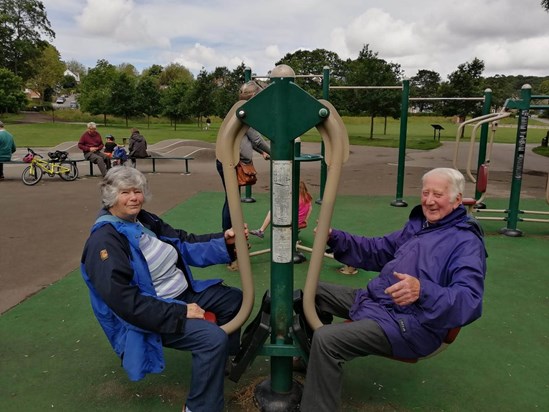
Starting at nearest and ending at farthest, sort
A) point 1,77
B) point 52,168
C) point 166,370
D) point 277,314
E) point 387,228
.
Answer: point 277,314
point 166,370
point 387,228
point 52,168
point 1,77

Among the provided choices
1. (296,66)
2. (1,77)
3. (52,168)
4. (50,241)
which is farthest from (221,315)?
(1,77)

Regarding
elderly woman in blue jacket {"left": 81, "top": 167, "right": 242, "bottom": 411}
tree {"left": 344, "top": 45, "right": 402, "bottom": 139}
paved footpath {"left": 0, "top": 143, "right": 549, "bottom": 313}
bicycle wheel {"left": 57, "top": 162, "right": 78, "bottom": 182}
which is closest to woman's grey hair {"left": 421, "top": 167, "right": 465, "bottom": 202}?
elderly woman in blue jacket {"left": 81, "top": 167, "right": 242, "bottom": 411}

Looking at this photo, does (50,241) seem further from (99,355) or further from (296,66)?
(296,66)

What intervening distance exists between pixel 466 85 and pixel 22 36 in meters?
48.3

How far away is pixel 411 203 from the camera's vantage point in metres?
8.07

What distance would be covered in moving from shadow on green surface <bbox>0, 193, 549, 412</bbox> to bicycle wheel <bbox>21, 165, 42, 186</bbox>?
22.9 feet

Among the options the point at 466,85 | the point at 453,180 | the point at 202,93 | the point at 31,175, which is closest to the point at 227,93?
the point at 202,93

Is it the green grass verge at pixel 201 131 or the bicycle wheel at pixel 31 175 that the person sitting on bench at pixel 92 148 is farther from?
the green grass verge at pixel 201 131

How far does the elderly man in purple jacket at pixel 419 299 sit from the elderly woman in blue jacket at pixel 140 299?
462mm

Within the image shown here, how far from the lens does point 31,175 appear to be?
10156mm

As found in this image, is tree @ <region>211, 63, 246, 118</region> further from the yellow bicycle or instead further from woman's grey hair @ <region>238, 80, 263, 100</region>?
woman's grey hair @ <region>238, 80, 263, 100</region>

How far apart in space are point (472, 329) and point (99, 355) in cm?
250

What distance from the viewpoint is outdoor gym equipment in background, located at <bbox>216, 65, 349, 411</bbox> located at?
1.95 meters

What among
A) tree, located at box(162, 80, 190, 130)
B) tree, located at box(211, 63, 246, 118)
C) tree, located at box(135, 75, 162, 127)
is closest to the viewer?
tree, located at box(211, 63, 246, 118)
